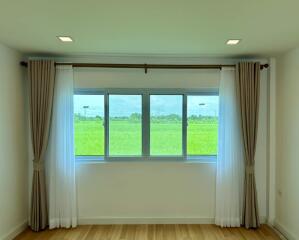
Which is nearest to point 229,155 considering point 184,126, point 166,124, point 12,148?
point 184,126

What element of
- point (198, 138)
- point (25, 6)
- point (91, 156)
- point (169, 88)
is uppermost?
point (25, 6)

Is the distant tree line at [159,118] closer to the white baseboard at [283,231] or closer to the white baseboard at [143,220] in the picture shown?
the white baseboard at [143,220]

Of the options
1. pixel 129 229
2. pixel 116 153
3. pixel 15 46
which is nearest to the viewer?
pixel 15 46

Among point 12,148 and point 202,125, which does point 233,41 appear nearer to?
point 202,125

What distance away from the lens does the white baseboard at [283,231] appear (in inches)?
130

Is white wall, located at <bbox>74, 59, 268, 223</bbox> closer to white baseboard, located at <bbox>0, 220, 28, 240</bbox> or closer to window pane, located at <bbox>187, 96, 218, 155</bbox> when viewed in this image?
window pane, located at <bbox>187, 96, 218, 155</bbox>

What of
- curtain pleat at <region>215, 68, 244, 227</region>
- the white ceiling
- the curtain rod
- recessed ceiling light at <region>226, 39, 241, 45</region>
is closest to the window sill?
curtain pleat at <region>215, 68, 244, 227</region>

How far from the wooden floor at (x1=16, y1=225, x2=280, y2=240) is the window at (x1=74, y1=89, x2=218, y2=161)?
1.01 meters

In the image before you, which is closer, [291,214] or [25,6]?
[25,6]

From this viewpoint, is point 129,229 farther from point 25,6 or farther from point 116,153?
point 25,6

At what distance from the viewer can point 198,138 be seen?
153 inches

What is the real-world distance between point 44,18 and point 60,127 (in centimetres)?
172

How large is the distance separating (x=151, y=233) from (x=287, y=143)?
7.47 feet

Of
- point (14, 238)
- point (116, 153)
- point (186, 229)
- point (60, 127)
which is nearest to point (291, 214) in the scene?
point (186, 229)
